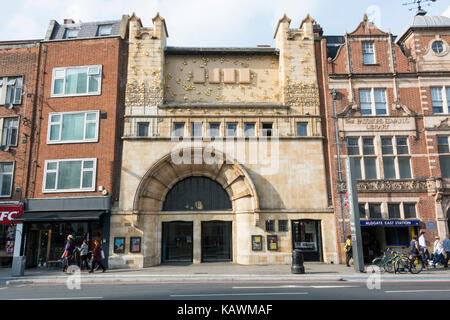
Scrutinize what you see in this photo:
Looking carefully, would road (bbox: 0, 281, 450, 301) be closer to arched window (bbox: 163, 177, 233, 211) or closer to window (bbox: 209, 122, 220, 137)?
arched window (bbox: 163, 177, 233, 211)

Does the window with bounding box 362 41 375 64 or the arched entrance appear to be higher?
the window with bounding box 362 41 375 64

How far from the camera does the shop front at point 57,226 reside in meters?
19.1

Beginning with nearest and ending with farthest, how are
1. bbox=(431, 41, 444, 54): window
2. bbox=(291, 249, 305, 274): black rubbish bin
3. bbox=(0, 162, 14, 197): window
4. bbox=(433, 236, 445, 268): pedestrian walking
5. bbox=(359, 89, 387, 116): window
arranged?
bbox=(291, 249, 305, 274): black rubbish bin < bbox=(433, 236, 445, 268): pedestrian walking < bbox=(0, 162, 14, 197): window < bbox=(359, 89, 387, 116): window < bbox=(431, 41, 444, 54): window

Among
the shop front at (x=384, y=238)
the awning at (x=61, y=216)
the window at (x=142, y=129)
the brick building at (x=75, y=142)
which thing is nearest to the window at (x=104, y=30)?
the brick building at (x=75, y=142)

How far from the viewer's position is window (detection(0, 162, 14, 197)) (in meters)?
20.5

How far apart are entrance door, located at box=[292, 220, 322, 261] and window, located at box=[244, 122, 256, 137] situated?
639 cm

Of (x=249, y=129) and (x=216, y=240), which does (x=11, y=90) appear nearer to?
(x=249, y=129)

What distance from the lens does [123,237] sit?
63.4 feet

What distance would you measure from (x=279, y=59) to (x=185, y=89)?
715cm

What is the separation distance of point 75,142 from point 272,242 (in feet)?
46.6

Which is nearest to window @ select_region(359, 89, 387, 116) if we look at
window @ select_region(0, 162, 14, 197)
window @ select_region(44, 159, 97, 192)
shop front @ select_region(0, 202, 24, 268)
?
window @ select_region(44, 159, 97, 192)

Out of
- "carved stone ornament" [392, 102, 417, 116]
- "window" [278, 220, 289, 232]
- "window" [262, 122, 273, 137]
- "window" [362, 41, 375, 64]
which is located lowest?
"window" [278, 220, 289, 232]
